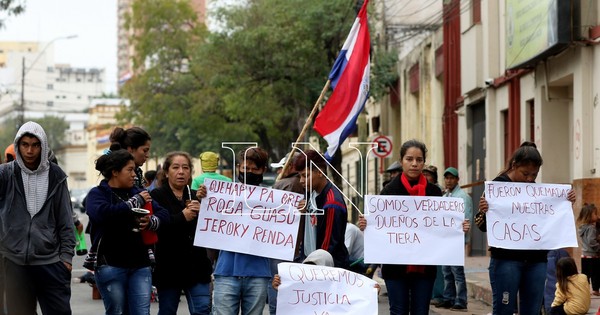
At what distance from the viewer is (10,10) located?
99.0 feet

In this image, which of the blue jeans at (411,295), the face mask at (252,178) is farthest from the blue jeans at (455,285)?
the blue jeans at (411,295)

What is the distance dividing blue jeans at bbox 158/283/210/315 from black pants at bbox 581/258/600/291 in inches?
324

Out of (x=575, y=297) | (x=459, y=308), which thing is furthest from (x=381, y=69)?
(x=575, y=297)

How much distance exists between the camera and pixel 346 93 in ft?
40.9

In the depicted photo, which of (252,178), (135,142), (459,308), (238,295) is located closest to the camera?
(238,295)

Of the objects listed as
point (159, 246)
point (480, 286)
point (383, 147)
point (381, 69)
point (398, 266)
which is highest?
point (381, 69)

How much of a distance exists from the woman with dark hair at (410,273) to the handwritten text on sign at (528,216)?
297mm

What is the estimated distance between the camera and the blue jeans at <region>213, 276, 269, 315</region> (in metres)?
8.92

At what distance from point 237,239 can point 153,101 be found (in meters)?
40.0

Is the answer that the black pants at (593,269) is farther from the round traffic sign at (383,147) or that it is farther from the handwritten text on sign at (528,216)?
the round traffic sign at (383,147)

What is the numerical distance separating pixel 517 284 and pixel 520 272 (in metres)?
0.11

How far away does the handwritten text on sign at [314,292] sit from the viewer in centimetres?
873

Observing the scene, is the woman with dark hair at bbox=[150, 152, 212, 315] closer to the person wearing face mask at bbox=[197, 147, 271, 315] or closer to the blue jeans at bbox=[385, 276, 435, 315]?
the person wearing face mask at bbox=[197, 147, 271, 315]

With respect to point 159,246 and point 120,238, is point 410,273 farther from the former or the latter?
point 120,238
